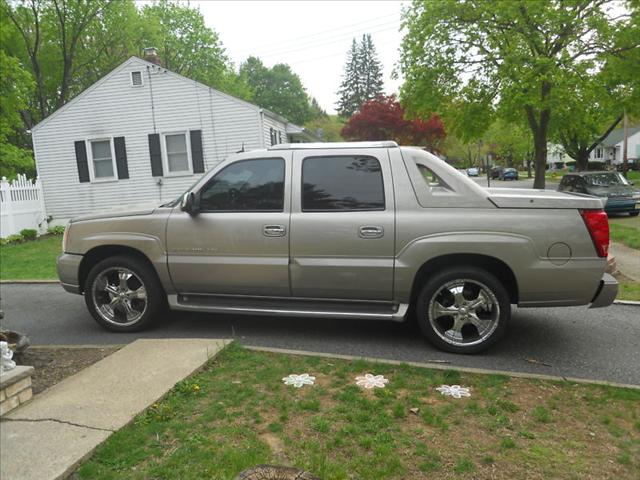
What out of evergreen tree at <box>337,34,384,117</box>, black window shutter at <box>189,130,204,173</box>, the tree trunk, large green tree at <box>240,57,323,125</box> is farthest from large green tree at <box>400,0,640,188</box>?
evergreen tree at <box>337,34,384,117</box>

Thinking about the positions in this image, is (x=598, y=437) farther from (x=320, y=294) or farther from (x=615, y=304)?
(x=615, y=304)

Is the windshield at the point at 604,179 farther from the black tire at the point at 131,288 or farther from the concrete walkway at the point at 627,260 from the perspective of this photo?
the black tire at the point at 131,288

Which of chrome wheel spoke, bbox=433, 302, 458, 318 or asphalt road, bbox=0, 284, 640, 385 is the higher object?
chrome wheel spoke, bbox=433, 302, 458, 318

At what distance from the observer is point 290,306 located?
4898 millimetres

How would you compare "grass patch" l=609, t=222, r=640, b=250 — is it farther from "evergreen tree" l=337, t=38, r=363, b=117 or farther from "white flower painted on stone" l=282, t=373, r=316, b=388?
"evergreen tree" l=337, t=38, r=363, b=117

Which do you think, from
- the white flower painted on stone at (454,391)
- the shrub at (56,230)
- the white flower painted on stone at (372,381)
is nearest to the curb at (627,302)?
the white flower painted on stone at (454,391)

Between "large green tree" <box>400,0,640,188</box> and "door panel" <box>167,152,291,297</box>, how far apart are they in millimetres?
15082

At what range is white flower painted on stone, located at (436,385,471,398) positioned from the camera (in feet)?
12.0

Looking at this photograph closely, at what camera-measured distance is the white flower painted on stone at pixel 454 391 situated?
3.65m

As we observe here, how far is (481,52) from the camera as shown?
64.0 feet

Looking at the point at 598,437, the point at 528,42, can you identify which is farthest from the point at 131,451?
the point at 528,42

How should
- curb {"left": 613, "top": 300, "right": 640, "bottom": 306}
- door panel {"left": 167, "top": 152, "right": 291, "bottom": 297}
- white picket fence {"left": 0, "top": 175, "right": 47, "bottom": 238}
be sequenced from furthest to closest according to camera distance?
white picket fence {"left": 0, "top": 175, "right": 47, "bottom": 238} < curb {"left": 613, "top": 300, "right": 640, "bottom": 306} < door panel {"left": 167, "top": 152, "right": 291, "bottom": 297}

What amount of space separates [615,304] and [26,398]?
258 inches

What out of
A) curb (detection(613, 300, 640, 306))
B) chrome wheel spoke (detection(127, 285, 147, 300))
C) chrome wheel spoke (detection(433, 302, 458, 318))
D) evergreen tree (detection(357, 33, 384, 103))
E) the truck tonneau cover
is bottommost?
curb (detection(613, 300, 640, 306))
